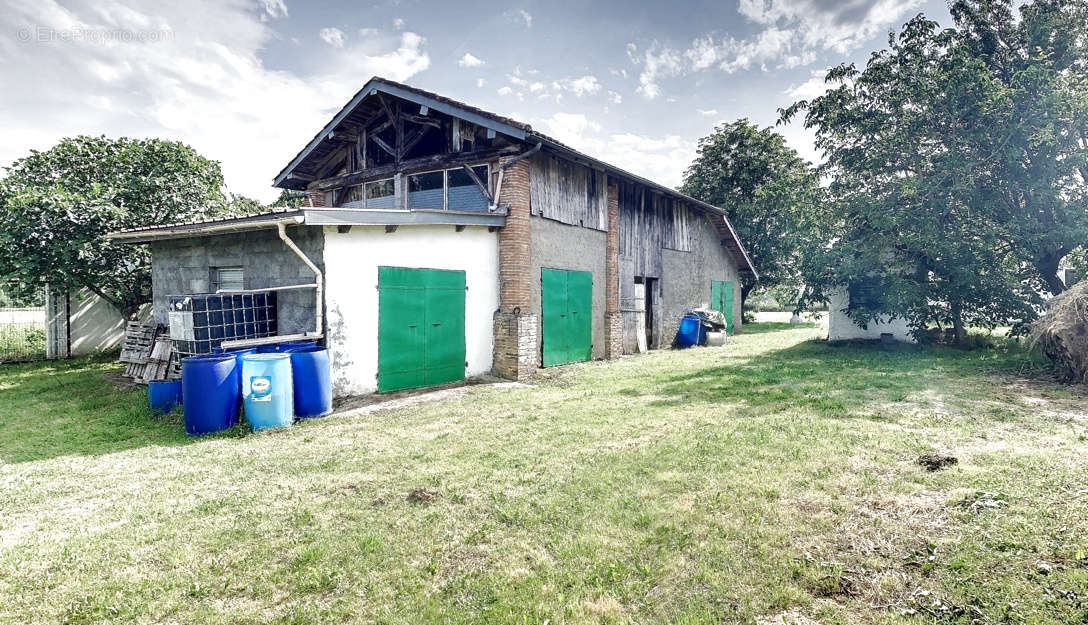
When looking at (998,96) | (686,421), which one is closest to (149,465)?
(686,421)

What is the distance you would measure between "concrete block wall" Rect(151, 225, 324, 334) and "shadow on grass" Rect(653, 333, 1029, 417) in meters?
5.51

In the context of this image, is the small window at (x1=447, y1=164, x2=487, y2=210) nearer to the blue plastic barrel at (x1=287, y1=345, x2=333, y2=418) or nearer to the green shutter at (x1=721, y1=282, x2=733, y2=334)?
the blue plastic barrel at (x1=287, y1=345, x2=333, y2=418)

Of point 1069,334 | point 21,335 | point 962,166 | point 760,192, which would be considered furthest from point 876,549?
point 760,192

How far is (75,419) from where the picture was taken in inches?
260

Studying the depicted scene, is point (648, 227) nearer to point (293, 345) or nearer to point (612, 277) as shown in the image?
point (612, 277)

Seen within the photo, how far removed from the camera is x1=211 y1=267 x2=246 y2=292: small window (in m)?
8.59

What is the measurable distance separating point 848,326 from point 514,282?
10696 millimetres

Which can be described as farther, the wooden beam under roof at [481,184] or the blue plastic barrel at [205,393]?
the wooden beam under roof at [481,184]

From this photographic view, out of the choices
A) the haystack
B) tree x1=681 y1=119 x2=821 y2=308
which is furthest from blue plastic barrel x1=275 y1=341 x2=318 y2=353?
tree x1=681 y1=119 x2=821 y2=308

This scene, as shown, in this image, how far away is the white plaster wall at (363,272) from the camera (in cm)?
748

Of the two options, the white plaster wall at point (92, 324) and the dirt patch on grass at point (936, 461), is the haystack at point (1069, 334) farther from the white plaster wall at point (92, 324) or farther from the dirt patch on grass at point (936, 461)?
the white plaster wall at point (92, 324)

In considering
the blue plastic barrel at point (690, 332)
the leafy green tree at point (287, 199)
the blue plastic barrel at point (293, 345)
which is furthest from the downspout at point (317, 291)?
the leafy green tree at point (287, 199)

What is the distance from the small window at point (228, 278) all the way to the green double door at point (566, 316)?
217 inches

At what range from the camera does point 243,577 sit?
2.86m
